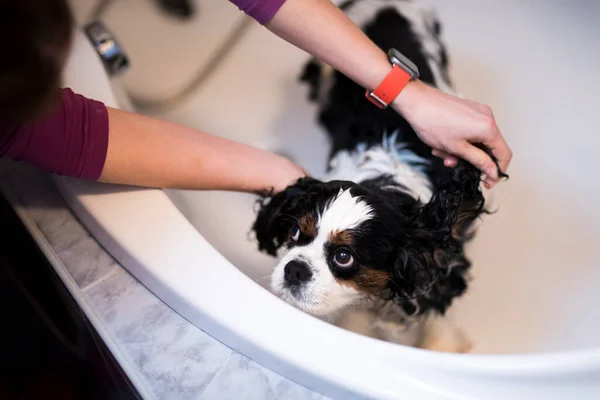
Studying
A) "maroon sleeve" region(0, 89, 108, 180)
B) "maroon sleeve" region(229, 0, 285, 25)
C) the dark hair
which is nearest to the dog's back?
"maroon sleeve" region(229, 0, 285, 25)

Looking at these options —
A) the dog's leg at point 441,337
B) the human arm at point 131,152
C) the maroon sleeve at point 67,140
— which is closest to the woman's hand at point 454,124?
the human arm at point 131,152

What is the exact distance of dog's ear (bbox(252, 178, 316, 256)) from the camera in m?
1.04

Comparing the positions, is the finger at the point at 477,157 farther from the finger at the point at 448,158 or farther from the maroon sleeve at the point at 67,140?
the maroon sleeve at the point at 67,140

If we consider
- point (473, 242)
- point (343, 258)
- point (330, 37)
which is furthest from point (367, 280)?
point (473, 242)

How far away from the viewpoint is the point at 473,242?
1.43 metres

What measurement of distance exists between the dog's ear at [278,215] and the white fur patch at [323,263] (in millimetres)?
73

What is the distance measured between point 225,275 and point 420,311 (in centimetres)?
52

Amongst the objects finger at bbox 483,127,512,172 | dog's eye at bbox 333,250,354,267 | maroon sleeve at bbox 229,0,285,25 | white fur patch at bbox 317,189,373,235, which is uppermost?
finger at bbox 483,127,512,172

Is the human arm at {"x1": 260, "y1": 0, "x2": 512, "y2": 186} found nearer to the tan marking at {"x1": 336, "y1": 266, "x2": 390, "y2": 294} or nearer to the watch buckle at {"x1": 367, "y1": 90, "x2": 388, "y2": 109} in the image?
the watch buckle at {"x1": 367, "y1": 90, "x2": 388, "y2": 109}

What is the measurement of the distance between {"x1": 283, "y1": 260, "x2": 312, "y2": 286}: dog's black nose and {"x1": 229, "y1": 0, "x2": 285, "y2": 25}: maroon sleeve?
425mm

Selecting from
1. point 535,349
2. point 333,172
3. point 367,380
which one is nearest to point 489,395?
point 367,380

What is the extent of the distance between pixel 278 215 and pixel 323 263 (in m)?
0.14

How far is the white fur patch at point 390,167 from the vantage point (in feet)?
3.85

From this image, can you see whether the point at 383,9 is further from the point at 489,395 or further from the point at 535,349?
the point at 489,395
